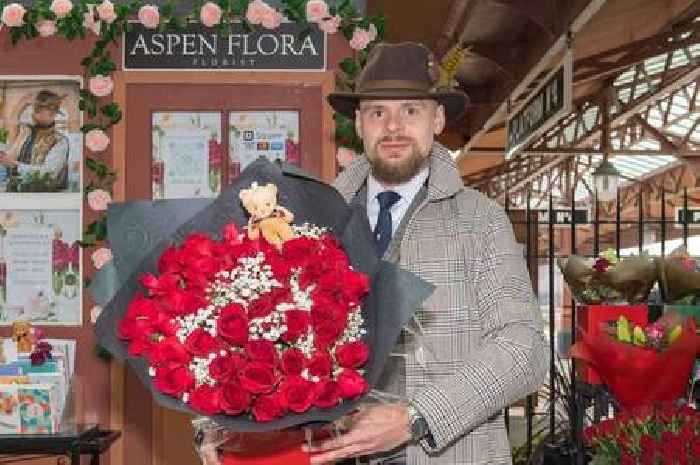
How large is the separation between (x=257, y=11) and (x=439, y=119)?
2.14 meters

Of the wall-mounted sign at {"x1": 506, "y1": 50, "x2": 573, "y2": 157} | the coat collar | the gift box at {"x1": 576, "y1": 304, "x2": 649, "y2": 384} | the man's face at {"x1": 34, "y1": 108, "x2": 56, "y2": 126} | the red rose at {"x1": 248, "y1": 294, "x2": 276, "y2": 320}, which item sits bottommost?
the gift box at {"x1": 576, "y1": 304, "x2": 649, "y2": 384}

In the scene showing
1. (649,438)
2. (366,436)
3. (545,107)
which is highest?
(545,107)

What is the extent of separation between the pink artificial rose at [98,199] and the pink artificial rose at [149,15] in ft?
2.15

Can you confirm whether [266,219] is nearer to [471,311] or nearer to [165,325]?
[165,325]

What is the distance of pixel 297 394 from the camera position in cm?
147

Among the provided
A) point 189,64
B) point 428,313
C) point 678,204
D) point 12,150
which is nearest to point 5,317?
point 12,150

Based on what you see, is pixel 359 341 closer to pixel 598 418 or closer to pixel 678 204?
pixel 598 418

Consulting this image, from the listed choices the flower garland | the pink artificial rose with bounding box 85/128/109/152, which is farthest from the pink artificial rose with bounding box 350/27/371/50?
the pink artificial rose with bounding box 85/128/109/152

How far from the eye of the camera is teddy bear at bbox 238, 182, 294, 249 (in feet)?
5.23

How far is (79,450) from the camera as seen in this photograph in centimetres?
373

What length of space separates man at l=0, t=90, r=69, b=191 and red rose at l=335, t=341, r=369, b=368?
10.1ft

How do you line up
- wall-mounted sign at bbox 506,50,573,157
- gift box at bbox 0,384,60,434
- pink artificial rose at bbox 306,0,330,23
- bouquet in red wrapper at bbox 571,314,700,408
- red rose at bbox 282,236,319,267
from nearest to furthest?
red rose at bbox 282,236,319,267, bouquet in red wrapper at bbox 571,314,700,408, gift box at bbox 0,384,60,434, pink artificial rose at bbox 306,0,330,23, wall-mounted sign at bbox 506,50,573,157

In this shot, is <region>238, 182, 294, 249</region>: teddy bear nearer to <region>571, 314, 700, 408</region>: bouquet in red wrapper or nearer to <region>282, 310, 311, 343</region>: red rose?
<region>282, 310, 311, 343</region>: red rose

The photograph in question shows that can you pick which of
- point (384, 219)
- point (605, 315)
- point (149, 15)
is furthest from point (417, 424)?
point (149, 15)
